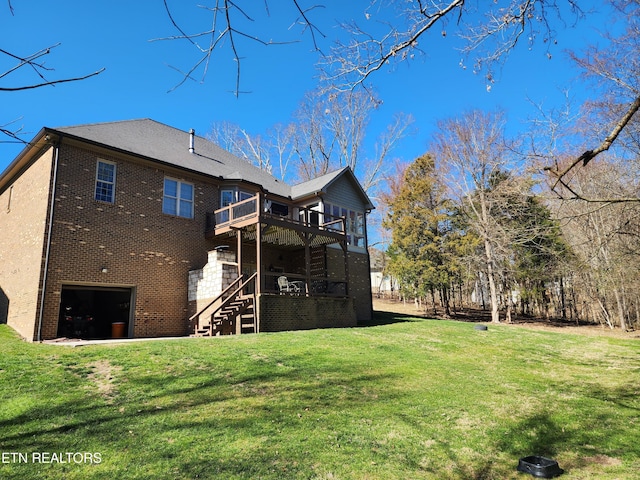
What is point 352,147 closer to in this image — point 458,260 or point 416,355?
point 458,260

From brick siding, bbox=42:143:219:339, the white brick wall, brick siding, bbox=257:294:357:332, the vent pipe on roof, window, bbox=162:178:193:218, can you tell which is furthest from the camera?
the vent pipe on roof

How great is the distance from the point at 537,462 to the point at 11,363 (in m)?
8.23

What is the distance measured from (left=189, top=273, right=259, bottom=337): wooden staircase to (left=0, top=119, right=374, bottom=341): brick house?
43 mm

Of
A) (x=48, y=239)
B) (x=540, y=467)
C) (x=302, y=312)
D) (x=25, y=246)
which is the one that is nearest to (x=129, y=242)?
(x=48, y=239)

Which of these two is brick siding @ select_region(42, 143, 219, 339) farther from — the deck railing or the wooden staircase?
the wooden staircase

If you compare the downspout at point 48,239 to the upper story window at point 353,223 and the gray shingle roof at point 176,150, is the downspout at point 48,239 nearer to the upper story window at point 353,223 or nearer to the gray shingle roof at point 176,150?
the gray shingle roof at point 176,150

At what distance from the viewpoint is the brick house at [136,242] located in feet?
38.5

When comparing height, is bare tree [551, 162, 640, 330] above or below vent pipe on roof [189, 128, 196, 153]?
below

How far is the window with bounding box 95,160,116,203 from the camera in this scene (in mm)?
12758

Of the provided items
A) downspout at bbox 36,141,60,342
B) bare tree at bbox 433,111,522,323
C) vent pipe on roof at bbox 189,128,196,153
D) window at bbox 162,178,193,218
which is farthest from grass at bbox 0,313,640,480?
bare tree at bbox 433,111,522,323

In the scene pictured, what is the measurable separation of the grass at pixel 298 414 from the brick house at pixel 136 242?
326 cm

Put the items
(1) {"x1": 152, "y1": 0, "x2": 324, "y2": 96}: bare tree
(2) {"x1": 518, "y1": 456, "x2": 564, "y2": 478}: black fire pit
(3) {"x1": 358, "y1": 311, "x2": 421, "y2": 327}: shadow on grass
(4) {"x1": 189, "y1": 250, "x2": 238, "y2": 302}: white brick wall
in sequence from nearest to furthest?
1. (1) {"x1": 152, "y1": 0, "x2": 324, "y2": 96}: bare tree
2. (2) {"x1": 518, "y1": 456, "x2": 564, "y2": 478}: black fire pit
3. (4) {"x1": 189, "y1": 250, "x2": 238, "y2": 302}: white brick wall
4. (3) {"x1": 358, "y1": 311, "x2": 421, "y2": 327}: shadow on grass

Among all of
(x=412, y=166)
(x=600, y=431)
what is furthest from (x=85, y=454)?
(x=412, y=166)

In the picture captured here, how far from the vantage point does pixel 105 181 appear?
42.4 ft
